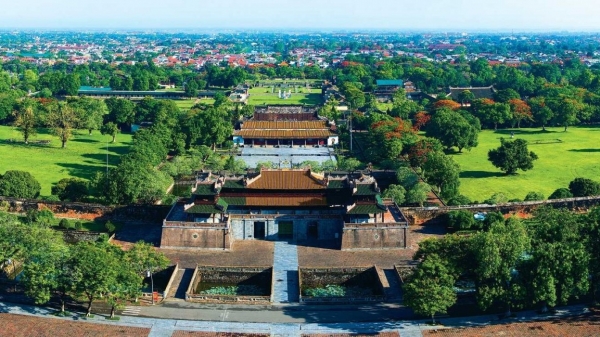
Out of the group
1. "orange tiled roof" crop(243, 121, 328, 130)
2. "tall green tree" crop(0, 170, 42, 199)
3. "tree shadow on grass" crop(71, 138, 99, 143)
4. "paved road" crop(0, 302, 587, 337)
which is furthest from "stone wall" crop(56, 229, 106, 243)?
"orange tiled roof" crop(243, 121, 328, 130)

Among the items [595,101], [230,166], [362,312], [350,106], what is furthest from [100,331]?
[595,101]

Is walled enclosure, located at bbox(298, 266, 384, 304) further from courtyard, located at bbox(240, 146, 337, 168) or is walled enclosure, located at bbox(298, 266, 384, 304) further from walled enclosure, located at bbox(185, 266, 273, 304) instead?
courtyard, located at bbox(240, 146, 337, 168)

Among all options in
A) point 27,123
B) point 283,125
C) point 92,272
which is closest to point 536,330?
point 92,272

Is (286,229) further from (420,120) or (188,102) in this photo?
(188,102)

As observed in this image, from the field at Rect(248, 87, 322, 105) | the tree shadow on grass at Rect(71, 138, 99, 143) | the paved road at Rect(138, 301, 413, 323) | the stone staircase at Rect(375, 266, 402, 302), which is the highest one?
the field at Rect(248, 87, 322, 105)

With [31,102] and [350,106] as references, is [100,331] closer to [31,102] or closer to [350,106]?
[31,102]
